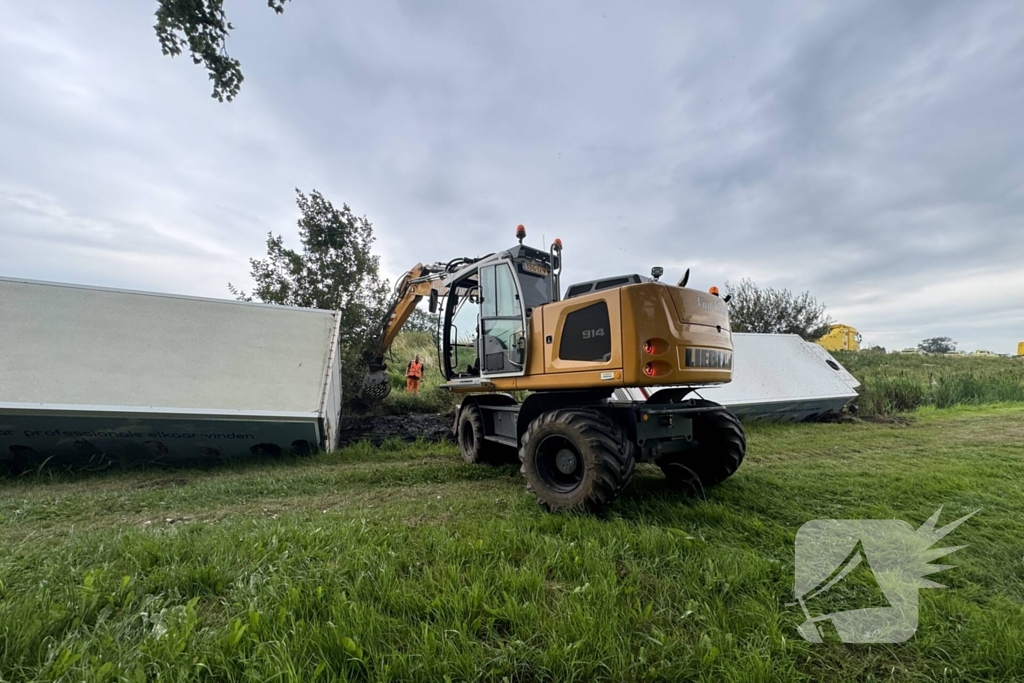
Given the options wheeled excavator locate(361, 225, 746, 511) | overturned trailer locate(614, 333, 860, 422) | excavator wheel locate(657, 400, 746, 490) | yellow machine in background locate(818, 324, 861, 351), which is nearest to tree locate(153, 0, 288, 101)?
wheeled excavator locate(361, 225, 746, 511)

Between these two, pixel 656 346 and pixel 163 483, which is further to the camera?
pixel 163 483

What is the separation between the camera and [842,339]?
19.5 m

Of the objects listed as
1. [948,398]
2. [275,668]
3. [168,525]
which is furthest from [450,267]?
[948,398]

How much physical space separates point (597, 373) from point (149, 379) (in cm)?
509

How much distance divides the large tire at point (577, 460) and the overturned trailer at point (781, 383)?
4.47m

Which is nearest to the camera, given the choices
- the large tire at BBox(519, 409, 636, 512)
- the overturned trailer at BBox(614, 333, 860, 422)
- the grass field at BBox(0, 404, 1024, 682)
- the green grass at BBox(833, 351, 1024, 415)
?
the grass field at BBox(0, 404, 1024, 682)

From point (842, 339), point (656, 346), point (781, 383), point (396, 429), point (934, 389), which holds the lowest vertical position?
point (396, 429)

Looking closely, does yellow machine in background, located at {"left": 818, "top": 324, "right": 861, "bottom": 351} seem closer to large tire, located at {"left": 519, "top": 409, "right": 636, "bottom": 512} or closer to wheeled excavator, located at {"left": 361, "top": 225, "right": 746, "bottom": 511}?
wheeled excavator, located at {"left": 361, "top": 225, "right": 746, "bottom": 511}

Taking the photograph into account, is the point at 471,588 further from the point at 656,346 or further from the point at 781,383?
the point at 781,383

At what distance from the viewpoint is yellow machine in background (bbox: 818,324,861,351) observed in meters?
18.9

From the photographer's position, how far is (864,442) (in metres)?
6.09

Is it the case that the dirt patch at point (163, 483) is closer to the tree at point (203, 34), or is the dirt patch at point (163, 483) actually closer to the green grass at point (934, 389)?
the tree at point (203, 34)

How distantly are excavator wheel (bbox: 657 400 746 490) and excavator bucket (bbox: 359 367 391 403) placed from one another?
6.24 metres

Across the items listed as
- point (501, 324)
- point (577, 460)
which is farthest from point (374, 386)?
point (577, 460)
